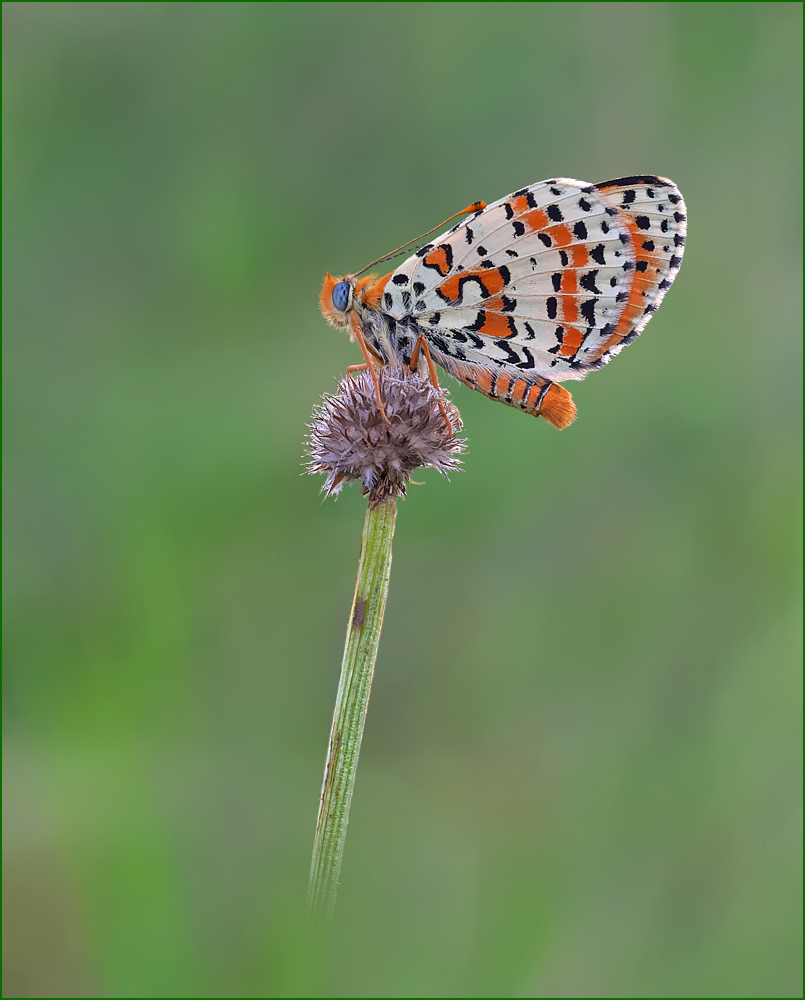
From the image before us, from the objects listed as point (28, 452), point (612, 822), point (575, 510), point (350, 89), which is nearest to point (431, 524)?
point (575, 510)

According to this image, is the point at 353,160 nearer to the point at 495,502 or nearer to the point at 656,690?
the point at 495,502

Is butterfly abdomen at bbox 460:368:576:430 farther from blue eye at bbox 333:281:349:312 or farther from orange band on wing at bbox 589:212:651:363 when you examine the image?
blue eye at bbox 333:281:349:312

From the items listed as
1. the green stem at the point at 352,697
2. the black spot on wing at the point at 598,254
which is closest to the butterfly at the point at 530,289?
the black spot on wing at the point at 598,254

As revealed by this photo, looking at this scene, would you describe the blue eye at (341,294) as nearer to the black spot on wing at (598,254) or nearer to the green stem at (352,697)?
the black spot on wing at (598,254)

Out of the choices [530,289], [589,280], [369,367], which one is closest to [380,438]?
[369,367]

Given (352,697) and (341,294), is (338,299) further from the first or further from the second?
(352,697)

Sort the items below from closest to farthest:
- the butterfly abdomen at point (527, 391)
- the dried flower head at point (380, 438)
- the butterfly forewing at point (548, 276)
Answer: the dried flower head at point (380, 438), the butterfly forewing at point (548, 276), the butterfly abdomen at point (527, 391)

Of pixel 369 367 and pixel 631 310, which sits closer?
pixel 369 367
